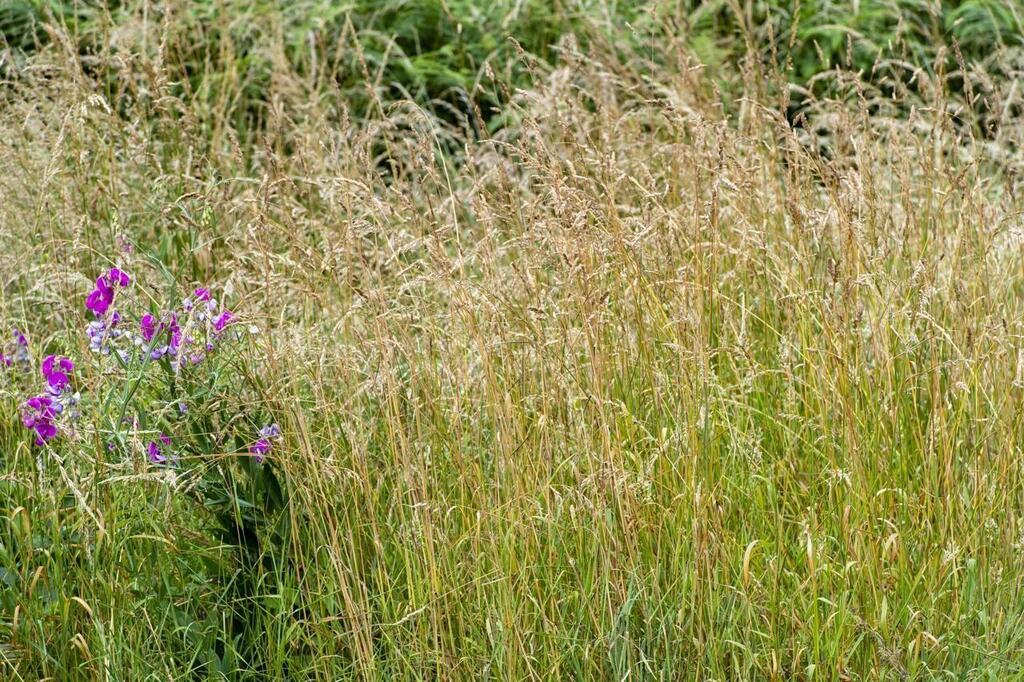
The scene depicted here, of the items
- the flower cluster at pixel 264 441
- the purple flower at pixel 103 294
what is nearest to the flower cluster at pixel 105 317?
the purple flower at pixel 103 294

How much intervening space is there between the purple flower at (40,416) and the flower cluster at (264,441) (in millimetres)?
467

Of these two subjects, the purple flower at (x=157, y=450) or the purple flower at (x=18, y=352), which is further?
the purple flower at (x=18, y=352)

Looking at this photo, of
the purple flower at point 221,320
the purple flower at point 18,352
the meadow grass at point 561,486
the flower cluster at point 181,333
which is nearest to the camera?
the meadow grass at point 561,486

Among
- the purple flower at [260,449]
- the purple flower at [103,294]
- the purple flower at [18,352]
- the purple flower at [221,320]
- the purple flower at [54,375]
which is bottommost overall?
the purple flower at [18,352]

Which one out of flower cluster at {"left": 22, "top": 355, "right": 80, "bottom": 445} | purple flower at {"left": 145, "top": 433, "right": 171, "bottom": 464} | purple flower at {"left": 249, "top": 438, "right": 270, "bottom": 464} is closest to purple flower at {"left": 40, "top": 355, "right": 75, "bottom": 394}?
flower cluster at {"left": 22, "top": 355, "right": 80, "bottom": 445}

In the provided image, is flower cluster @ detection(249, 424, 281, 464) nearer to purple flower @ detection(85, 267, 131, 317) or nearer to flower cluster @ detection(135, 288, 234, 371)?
flower cluster @ detection(135, 288, 234, 371)

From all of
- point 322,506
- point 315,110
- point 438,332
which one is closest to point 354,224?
point 438,332

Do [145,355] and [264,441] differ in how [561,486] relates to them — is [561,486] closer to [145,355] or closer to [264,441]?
[264,441]

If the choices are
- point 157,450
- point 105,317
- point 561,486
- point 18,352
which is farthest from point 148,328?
point 561,486

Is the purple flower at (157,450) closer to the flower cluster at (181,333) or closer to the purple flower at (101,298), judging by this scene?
the flower cluster at (181,333)

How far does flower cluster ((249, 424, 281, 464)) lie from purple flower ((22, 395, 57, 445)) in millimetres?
467

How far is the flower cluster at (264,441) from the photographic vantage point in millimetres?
2473

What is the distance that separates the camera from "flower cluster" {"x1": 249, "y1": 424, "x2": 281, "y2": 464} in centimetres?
247

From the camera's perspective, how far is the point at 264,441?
2500 mm
